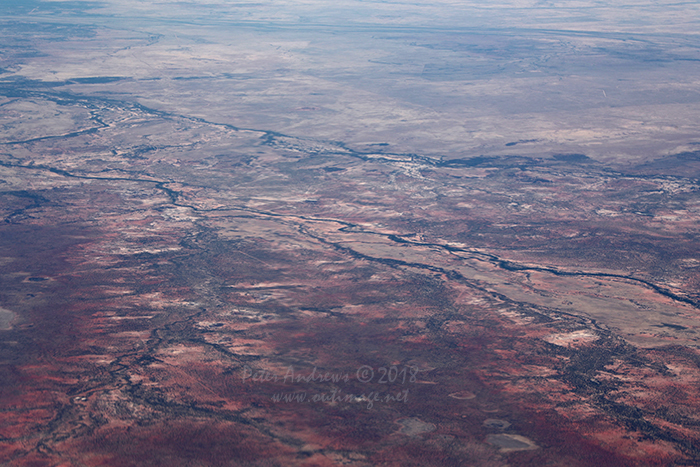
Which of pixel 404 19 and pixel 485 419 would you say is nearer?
pixel 485 419

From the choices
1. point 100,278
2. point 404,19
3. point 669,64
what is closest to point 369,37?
point 404,19

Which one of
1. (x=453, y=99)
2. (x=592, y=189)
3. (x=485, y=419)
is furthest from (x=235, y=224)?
(x=453, y=99)

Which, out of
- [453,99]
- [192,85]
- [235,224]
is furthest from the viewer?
[192,85]

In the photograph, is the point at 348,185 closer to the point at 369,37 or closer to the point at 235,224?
the point at 235,224

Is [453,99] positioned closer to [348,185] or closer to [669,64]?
[348,185]

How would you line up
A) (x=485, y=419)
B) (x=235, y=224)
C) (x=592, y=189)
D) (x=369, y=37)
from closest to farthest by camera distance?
(x=485, y=419) < (x=235, y=224) < (x=592, y=189) < (x=369, y=37)

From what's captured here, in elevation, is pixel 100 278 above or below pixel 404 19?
below

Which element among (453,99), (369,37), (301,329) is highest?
(369,37)
